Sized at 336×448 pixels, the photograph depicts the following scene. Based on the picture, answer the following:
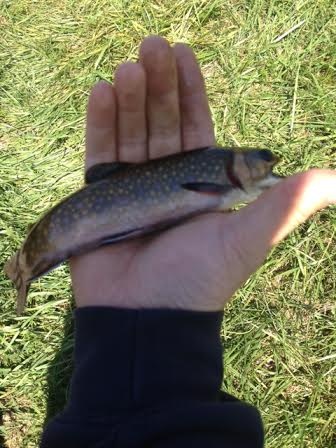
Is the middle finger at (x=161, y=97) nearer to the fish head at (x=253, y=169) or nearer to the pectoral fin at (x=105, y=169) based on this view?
the pectoral fin at (x=105, y=169)

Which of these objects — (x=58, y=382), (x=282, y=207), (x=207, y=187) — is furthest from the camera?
(x=58, y=382)

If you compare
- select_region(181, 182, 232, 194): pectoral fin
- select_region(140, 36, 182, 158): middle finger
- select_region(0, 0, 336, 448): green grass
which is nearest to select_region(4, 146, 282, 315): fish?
select_region(181, 182, 232, 194): pectoral fin

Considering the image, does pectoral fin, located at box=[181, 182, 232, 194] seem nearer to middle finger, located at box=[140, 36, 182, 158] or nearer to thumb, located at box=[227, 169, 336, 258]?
thumb, located at box=[227, 169, 336, 258]

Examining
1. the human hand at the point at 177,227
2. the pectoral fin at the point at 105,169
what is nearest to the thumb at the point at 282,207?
the human hand at the point at 177,227

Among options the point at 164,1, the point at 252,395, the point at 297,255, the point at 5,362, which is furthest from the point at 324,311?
the point at 164,1

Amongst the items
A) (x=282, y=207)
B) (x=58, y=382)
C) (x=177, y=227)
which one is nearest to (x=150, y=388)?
(x=177, y=227)

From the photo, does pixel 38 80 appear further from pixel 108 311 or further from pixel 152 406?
pixel 152 406

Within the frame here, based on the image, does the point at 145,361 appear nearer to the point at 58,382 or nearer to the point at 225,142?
the point at 58,382
